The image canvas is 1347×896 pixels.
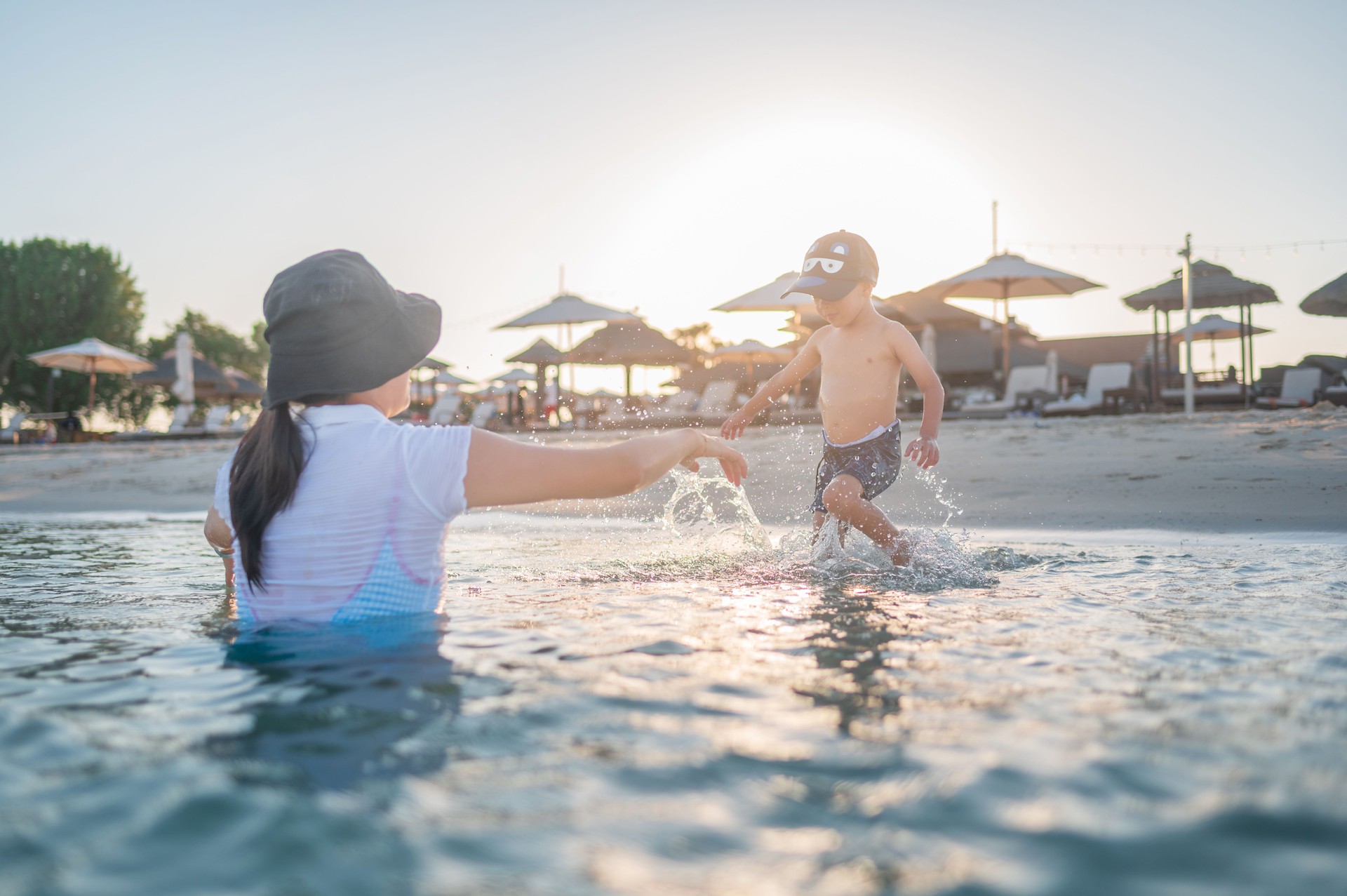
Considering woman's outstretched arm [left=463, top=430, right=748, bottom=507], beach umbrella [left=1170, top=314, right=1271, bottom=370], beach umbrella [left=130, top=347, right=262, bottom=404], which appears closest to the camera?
woman's outstretched arm [left=463, top=430, right=748, bottom=507]

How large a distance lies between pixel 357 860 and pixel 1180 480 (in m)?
7.67

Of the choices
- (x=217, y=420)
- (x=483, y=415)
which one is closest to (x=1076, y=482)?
(x=483, y=415)

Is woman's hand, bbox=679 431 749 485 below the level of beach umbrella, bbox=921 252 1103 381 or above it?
below

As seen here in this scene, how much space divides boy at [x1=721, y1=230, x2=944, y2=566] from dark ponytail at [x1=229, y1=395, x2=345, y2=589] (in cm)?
275

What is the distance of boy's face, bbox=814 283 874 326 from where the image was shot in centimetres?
493

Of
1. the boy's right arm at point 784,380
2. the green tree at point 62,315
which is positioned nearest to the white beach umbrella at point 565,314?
the boy's right arm at point 784,380

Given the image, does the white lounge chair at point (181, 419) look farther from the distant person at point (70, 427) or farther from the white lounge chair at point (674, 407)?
the white lounge chair at point (674, 407)

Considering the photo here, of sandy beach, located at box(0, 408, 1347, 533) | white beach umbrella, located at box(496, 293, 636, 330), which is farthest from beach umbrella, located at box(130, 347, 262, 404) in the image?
sandy beach, located at box(0, 408, 1347, 533)

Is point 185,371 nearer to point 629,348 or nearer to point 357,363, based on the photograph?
point 629,348

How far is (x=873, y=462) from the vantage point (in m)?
4.92

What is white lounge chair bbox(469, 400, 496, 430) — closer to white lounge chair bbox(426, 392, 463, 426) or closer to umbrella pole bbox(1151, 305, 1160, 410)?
white lounge chair bbox(426, 392, 463, 426)

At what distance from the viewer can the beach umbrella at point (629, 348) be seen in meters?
22.2

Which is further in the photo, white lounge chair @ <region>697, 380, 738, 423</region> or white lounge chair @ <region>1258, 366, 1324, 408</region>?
white lounge chair @ <region>697, 380, 738, 423</region>

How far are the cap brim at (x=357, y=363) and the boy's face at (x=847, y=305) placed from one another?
2990 mm
